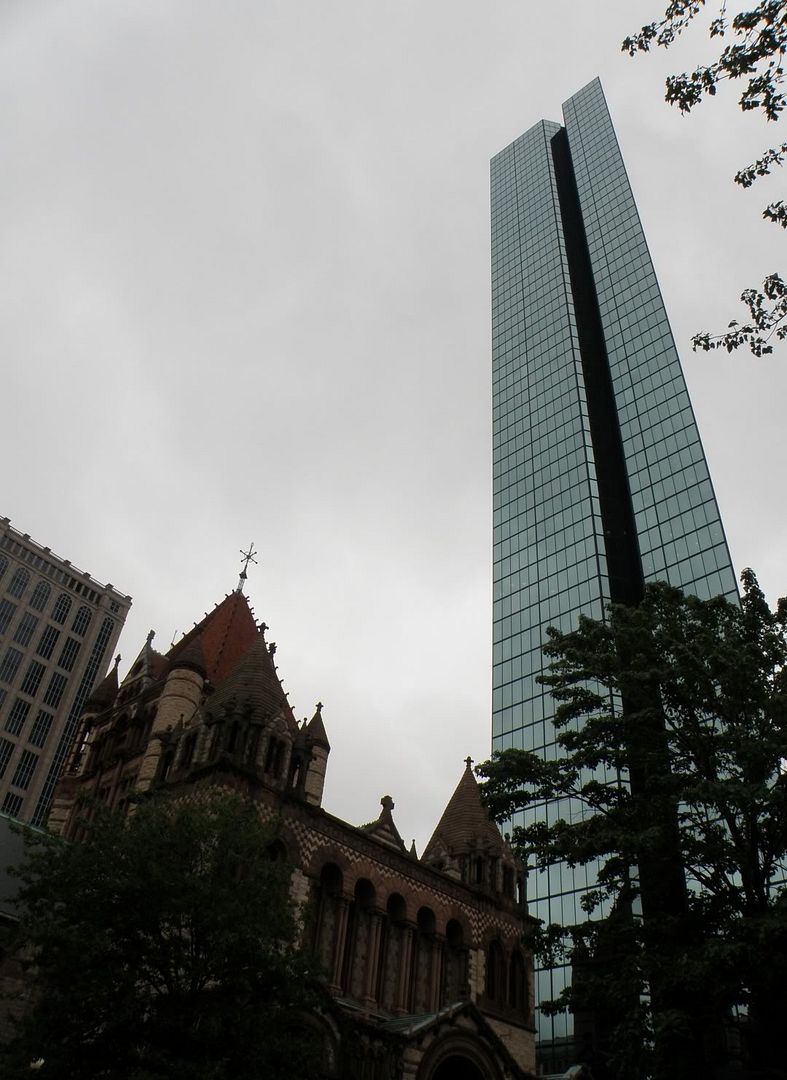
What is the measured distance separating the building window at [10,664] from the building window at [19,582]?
7747 mm

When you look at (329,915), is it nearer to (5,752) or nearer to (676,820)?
(676,820)

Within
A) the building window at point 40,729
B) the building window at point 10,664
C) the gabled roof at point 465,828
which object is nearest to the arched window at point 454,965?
the gabled roof at point 465,828

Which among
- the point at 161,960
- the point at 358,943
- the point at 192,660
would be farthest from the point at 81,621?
the point at 161,960

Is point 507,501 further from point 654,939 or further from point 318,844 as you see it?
point 654,939

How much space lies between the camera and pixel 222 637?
47.1 meters

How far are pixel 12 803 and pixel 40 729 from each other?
32.4 ft

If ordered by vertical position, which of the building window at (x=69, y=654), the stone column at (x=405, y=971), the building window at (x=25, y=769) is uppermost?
the building window at (x=69, y=654)

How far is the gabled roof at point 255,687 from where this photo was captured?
106ft

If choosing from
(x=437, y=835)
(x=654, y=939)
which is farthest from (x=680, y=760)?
(x=437, y=835)

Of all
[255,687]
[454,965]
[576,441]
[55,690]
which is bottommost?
[454,965]

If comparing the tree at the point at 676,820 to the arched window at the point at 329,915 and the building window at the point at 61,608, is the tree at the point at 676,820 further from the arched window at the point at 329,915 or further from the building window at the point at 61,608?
the building window at the point at 61,608

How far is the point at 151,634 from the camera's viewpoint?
163ft

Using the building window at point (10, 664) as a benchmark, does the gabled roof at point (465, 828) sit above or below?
below

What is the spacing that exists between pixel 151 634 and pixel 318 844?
2269 centimetres
